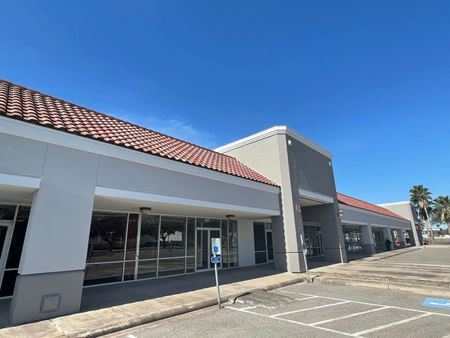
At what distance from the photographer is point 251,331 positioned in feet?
19.0

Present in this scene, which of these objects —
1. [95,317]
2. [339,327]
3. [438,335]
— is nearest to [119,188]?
[95,317]

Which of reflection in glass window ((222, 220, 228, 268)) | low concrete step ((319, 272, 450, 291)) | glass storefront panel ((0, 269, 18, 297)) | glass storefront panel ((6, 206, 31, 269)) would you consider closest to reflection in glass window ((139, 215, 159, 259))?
glass storefront panel ((6, 206, 31, 269))

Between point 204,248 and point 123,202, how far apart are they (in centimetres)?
732

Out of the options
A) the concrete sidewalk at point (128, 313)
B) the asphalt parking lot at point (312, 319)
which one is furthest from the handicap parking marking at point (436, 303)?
the concrete sidewalk at point (128, 313)

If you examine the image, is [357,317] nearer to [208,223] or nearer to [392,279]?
[392,279]

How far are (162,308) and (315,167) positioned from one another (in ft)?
49.8

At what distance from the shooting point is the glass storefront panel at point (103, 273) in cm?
1069

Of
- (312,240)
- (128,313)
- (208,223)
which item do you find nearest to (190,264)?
(208,223)

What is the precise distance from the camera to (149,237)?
12.8m

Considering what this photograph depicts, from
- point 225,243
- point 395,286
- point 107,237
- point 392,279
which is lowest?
point 395,286

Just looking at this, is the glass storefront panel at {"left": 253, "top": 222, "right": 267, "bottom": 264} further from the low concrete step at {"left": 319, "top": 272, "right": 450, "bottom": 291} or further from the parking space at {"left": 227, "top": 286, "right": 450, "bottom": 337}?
the parking space at {"left": 227, "top": 286, "right": 450, "bottom": 337}

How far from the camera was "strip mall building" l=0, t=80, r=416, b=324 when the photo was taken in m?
6.74

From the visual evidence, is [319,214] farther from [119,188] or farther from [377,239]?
[377,239]

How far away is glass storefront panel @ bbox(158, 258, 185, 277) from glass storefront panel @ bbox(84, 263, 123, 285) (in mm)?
2096
